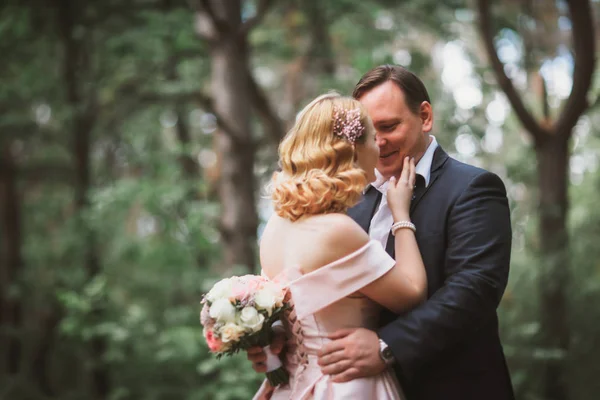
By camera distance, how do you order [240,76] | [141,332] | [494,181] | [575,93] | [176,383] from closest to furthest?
[494,181] < [575,93] < [240,76] < [141,332] < [176,383]

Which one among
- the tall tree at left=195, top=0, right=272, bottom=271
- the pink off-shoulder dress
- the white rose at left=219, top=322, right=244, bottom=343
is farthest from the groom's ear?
the tall tree at left=195, top=0, right=272, bottom=271

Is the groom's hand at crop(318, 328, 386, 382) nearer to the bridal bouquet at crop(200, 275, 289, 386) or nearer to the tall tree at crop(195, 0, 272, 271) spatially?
the bridal bouquet at crop(200, 275, 289, 386)

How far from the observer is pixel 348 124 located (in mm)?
2477

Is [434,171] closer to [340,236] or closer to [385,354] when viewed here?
[340,236]

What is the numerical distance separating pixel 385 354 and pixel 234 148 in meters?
3.83

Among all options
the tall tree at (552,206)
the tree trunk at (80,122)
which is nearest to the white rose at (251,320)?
the tall tree at (552,206)

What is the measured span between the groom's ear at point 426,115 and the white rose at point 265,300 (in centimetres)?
102

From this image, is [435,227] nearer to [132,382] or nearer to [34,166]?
[132,382]

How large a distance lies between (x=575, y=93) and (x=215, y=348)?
4.25 meters

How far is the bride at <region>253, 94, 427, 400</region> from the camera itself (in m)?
2.40

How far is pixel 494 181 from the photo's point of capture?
268 centimetres

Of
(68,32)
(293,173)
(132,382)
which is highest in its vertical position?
(68,32)

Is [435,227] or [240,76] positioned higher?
[240,76]

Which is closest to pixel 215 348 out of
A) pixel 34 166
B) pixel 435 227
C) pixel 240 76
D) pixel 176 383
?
pixel 435 227
